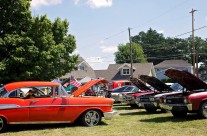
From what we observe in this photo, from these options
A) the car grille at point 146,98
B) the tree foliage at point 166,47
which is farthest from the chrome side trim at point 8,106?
the tree foliage at point 166,47

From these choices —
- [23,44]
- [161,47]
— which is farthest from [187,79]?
[161,47]

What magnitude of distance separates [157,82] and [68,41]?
20098 mm

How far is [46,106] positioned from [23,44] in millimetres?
14313

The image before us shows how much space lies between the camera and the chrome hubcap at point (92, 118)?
11703 mm

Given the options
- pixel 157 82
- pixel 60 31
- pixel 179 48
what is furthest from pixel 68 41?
pixel 179 48

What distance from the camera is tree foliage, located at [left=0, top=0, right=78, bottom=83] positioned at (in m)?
24.3

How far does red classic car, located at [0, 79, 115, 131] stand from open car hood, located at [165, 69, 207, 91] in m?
2.69

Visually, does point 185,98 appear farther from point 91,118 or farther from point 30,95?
point 30,95

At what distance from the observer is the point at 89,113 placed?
11.8m

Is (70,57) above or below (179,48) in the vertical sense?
below

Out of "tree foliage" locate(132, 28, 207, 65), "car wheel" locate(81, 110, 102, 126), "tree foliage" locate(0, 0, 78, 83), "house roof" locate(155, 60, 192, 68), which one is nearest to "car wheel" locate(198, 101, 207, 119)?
"car wheel" locate(81, 110, 102, 126)

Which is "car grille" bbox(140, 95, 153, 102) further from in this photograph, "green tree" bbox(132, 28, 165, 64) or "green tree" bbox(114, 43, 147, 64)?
"green tree" bbox(132, 28, 165, 64)

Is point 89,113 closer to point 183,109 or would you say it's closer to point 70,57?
point 183,109

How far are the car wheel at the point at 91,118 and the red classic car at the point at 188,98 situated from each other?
2.83 metres
